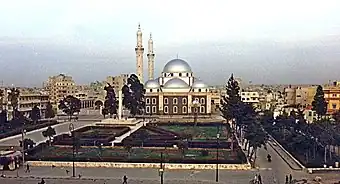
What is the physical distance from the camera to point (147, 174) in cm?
2705

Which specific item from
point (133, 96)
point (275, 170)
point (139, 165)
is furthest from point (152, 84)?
point (275, 170)

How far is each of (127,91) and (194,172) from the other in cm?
3423

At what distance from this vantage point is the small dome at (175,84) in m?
73.2

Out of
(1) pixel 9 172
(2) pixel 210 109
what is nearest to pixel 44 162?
(1) pixel 9 172

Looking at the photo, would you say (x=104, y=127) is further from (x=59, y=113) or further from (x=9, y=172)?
(x=59, y=113)

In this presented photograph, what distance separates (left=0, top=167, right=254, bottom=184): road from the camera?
25797 mm

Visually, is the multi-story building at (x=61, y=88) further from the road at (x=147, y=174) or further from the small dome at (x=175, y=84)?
the road at (x=147, y=174)

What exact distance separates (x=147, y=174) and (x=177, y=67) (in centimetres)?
5131

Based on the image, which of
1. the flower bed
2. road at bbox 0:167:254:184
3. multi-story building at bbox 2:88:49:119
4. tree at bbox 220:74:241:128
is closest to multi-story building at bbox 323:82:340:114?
tree at bbox 220:74:241:128

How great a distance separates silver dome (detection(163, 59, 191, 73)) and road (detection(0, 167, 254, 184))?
162 ft

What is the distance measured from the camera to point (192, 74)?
78250 millimetres

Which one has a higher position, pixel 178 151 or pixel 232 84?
pixel 232 84

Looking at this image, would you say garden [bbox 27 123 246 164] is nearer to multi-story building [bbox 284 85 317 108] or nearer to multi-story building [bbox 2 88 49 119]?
multi-story building [bbox 2 88 49 119]

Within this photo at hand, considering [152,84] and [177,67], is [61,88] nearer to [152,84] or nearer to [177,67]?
[152,84]
